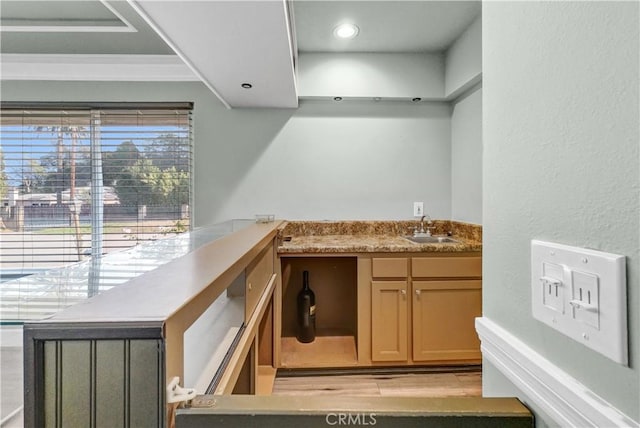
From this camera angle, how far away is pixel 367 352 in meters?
2.06

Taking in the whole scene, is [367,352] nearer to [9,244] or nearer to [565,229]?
[565,229]

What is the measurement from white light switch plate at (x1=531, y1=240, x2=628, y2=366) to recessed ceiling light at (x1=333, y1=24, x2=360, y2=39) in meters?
2.13

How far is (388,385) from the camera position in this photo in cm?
196

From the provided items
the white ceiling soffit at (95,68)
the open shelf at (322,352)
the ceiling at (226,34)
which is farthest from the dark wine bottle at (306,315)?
the white ceiling soffit at (95,68)

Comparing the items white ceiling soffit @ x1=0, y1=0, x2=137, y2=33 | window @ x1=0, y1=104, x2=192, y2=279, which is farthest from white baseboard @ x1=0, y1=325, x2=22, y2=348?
window @ x1=0, y1=104, x2=192, y2=279

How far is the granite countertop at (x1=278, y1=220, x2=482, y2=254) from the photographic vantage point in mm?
2049

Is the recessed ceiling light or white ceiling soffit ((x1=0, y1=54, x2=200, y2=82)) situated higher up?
the recessed ceiling light

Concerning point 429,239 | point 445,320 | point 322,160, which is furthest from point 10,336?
point 429,239

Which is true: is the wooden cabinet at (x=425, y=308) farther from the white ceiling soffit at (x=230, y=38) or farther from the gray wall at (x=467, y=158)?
the white ceiling soffit at (x=230, y=38)

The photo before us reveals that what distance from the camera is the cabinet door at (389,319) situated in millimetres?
2047

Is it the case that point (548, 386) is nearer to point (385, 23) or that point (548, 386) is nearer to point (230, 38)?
point (230, 38)

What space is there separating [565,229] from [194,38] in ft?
5.50

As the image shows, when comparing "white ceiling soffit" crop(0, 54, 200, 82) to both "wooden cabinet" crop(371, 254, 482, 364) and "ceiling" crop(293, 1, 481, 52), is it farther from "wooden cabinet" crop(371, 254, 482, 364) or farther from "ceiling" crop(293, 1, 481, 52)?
"wooden cabinet" crop(371, 254, 482, 364)

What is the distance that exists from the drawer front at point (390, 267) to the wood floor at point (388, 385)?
0.68 metres
